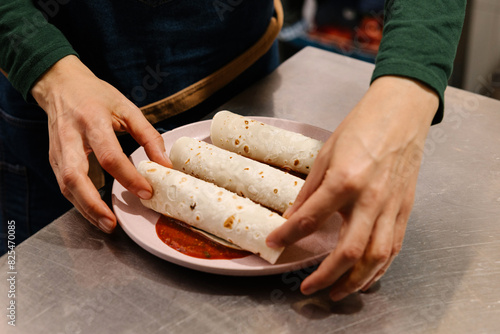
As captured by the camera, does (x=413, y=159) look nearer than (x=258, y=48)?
Yes

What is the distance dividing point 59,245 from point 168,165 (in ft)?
1.19

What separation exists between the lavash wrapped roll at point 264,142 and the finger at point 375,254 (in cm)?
46

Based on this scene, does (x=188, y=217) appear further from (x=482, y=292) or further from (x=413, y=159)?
(x=482, y=292)

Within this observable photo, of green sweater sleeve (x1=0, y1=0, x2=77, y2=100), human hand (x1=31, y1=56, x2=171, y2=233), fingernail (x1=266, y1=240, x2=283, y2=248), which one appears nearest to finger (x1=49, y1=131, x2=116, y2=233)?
human hand (x1=31, y1=56, x2=171, y2=233)

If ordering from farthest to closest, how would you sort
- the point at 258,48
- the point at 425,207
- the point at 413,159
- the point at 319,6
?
the point at 319,6 → the point at 258,48 → the point at 425,207 → the point at 413,159

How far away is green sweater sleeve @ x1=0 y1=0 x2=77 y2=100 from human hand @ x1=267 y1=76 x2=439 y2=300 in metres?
0.83

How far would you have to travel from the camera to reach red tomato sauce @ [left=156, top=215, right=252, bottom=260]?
3.60 ft

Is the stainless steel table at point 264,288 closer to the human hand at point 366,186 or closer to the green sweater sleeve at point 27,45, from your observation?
the human hand at point 366,186

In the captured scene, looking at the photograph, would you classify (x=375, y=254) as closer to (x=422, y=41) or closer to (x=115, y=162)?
(x=422, y=41)

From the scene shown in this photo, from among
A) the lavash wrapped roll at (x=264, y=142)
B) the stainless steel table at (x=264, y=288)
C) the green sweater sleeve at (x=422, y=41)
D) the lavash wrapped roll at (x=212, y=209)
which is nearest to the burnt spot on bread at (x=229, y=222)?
the lavash wrapped roll at (x=212, y=209)

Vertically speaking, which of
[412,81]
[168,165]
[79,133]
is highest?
[412,81]

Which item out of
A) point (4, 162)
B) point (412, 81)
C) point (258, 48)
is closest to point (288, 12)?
point (258, 48)

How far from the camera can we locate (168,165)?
4.36 ft

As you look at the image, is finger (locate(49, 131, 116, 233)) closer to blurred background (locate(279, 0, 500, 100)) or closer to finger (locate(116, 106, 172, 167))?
finger (locate(116, 106, 172, 167))
